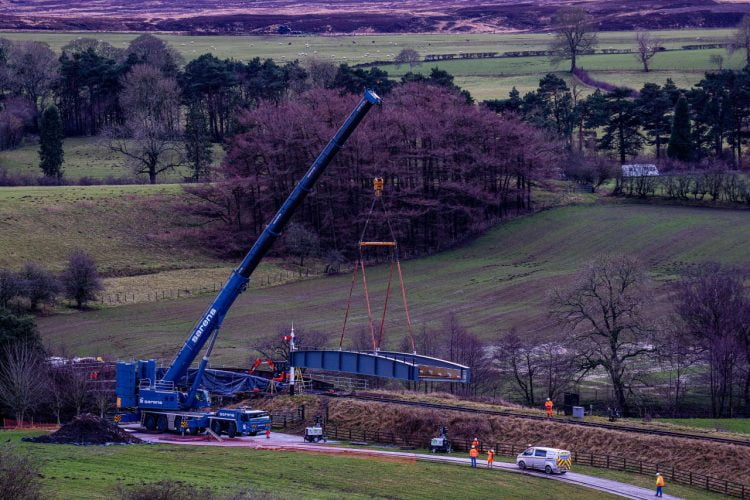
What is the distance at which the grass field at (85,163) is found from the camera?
13712 centimetres

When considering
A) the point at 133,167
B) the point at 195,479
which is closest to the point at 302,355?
the point at 195,479

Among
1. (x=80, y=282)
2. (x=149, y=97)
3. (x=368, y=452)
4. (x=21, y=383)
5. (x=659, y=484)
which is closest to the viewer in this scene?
(x=659, y=484)

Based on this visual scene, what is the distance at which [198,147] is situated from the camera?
5276 inches

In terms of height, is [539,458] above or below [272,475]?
below

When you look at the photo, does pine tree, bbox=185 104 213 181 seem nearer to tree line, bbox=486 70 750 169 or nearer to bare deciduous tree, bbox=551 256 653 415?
tree line, bbox=486 70 750 169

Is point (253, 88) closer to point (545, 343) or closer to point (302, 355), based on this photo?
point (545, 343)

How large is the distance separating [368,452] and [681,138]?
8673 centimetres

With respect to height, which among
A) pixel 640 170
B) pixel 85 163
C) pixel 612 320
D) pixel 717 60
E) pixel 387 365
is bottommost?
pixel 612 320

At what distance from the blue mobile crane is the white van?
12842 mm

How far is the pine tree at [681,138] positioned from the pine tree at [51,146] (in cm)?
6638

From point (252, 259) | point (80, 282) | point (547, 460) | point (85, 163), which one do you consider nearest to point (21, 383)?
point (252, 259)

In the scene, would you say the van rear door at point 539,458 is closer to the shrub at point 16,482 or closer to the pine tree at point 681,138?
the shrub at point 16,482

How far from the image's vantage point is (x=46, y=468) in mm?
46812

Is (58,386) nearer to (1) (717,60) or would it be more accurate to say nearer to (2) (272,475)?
A: (2) (272,475)
